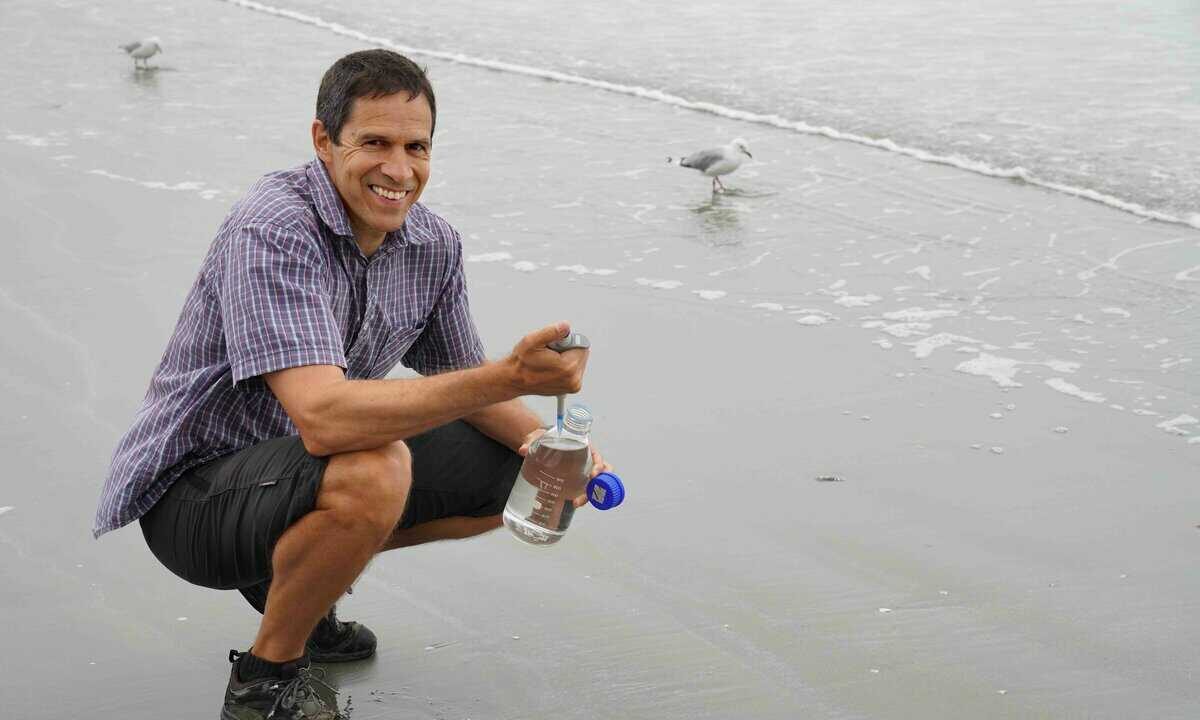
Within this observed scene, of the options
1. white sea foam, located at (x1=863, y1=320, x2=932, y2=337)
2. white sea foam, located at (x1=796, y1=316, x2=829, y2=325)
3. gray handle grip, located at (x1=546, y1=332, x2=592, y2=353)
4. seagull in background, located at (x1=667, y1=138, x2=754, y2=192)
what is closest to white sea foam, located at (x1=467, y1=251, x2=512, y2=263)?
white sea foam, located at (x1=796, y1=316, x2=829, y2=325)

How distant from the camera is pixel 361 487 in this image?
2.77m

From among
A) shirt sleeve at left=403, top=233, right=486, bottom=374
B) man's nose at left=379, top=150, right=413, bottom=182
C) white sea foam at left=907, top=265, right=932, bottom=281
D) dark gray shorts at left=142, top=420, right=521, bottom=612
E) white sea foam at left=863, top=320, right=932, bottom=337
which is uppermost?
man's nose at left=379, top=150, right=413, bottom=182

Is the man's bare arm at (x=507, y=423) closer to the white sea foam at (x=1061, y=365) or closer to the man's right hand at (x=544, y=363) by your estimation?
the man's right hand at (x=544, y=363)

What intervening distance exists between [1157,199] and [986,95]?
3.64m

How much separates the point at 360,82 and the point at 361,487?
2.75 feet

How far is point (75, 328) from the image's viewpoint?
5336 mm

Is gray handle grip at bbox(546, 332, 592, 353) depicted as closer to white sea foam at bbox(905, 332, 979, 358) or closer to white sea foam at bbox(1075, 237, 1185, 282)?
white sea foam at bbox(905, 332, 979, 358)

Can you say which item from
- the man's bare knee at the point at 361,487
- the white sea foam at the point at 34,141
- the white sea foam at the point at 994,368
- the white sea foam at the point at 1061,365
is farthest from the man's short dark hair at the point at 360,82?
the white sea foam at the point at 34,141

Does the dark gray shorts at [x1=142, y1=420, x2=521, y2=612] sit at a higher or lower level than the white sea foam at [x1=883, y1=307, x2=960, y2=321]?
higher

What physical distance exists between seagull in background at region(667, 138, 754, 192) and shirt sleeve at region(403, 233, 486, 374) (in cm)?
526

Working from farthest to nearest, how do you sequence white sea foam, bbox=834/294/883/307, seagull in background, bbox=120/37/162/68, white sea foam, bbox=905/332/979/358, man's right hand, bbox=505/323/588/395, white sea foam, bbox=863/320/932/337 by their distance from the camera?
1. seagull in background, bbox=120/37/162/68
2. white sea foam, bbox=834/294/883/307
3. white sea foam, bbox=863/320/932/337
4. white sea foam, bbox=905/332/979/358
5. man's right hand, bbox=505/323/588/395

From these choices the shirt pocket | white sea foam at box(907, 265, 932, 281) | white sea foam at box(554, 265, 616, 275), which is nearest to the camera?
the shirt pocket

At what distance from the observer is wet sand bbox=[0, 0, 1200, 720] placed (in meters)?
3.25

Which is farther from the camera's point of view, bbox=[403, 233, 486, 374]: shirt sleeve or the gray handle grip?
bbox=[403, 233, 486, 374]: shirt sleeve
